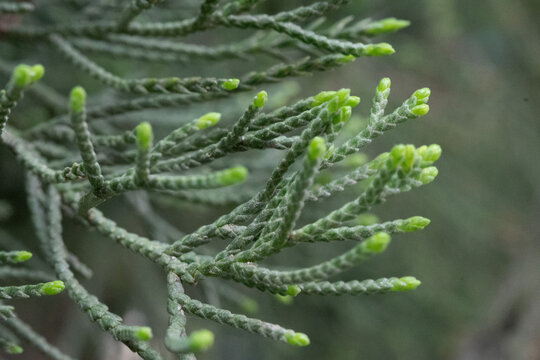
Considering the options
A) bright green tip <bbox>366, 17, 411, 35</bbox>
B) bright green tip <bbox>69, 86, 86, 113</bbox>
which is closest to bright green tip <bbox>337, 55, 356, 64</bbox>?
bright green tip <bbox>366, 17, 411, 35</bbox>

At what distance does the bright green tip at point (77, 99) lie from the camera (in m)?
0.94

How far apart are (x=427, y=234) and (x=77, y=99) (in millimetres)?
3604

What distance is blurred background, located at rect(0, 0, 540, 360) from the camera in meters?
3.25

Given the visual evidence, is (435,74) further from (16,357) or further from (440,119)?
(16,357)

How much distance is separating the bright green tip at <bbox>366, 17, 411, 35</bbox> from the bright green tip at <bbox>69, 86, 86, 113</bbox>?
953mm

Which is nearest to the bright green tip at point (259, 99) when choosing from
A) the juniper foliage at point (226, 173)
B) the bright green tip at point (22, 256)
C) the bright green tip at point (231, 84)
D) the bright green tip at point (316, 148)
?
the juniper foliage at point (226, 173)

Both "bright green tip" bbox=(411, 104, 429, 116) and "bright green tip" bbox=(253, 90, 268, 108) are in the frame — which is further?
"bright green tip" bbox=(411, 104, 429, 116)

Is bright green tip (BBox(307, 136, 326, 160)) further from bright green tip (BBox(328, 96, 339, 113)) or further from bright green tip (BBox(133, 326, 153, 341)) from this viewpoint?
bright green tip (BBox(133, 326, 153, 341))

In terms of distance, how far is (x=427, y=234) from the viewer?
4098 mm

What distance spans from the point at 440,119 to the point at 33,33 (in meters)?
3.57

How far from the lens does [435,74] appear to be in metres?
5.16

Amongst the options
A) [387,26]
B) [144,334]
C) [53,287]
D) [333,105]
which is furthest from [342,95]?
[53,287]

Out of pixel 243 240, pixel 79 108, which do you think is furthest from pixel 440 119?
pixel 79 108

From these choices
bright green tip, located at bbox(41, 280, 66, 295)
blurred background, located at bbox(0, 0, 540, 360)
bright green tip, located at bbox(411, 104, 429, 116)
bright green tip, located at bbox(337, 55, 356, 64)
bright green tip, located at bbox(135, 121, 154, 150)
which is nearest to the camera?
bright green tip, located at bbox(135, 121, 154, 150)
